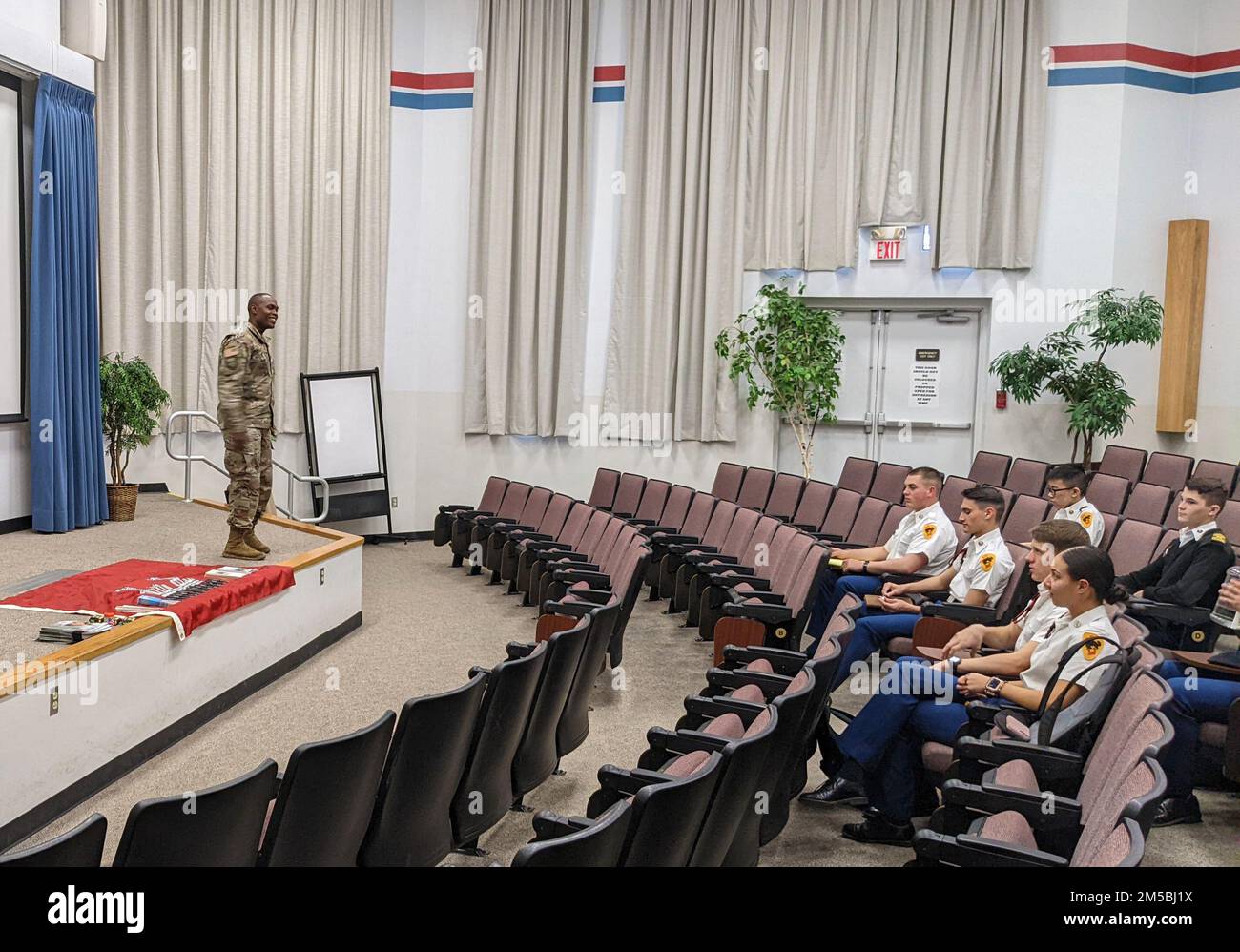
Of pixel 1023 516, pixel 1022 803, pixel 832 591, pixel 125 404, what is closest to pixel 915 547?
pixel 832 591

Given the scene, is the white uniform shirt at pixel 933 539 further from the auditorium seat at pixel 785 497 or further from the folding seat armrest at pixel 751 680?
the folding seat armrest at pixel 751 680

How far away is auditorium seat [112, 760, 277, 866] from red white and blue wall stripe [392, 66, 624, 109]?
8.49 m

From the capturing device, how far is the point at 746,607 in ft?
16.6

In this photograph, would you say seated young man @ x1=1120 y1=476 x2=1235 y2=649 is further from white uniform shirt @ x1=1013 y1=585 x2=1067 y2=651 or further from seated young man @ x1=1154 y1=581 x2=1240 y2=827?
white uniform shirt @ x1=1013 y1=585 x2=1067 y2=651

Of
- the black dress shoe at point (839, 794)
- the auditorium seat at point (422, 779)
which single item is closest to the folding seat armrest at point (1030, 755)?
the black dress shoe at point (839, 794)

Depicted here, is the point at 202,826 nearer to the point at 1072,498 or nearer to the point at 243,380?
the point at 243,380

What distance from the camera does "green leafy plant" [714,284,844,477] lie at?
9188mm

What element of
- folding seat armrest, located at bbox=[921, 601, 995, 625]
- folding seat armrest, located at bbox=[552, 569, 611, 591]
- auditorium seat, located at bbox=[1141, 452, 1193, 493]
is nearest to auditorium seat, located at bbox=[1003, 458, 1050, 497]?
auditorium seat, located at bbox=[1141, 452, 1193, 493]

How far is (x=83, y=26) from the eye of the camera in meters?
7.39

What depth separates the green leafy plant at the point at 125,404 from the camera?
7.76 metres

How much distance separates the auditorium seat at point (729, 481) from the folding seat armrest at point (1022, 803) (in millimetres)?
5747
